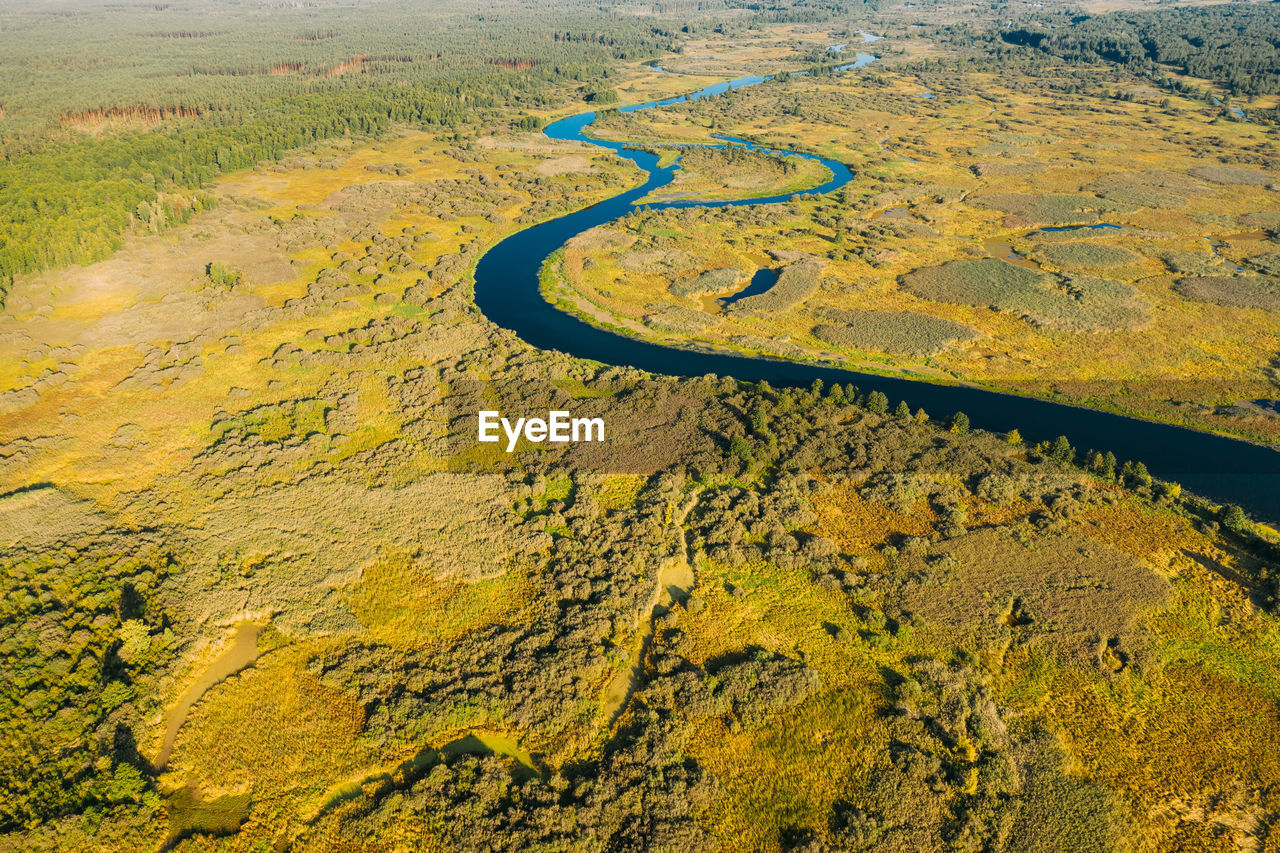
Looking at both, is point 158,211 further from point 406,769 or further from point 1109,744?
point 1109,744

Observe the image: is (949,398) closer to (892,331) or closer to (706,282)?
(892,331)

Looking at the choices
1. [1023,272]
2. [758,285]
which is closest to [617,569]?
[758,285]

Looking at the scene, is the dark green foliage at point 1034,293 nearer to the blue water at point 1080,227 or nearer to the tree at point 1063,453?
the blue water at point 1080,227

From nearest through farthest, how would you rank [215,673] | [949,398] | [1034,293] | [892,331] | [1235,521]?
[215,673] < [1235,521] < [949,398] < [892,331] < [1034,293]

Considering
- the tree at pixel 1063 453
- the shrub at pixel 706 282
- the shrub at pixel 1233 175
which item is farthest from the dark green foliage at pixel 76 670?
the shrub at pixel 1233 175

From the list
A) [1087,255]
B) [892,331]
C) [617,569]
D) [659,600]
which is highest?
[1087,255]

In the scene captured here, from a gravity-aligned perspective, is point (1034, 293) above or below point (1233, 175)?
below
